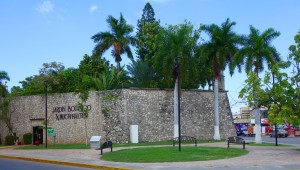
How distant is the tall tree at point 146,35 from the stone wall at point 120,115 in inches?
580

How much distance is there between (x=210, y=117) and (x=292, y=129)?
1095 inches

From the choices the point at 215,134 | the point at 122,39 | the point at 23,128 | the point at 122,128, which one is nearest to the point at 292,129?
the point at 215,134

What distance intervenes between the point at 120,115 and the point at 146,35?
22.7 m

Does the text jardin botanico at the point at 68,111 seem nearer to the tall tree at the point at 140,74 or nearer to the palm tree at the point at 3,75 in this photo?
the palm tree at the point at 3,75

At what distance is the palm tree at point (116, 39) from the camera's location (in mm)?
50250

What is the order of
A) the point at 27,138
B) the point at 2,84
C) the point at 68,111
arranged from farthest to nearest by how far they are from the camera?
the point at 2,84, the point at 27,138, the point at 68,111

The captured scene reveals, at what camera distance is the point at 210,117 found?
45500 mm

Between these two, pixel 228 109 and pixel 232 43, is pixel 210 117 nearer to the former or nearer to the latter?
pixel 228 109

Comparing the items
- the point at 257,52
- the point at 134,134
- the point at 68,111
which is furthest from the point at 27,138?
the point at 257,52

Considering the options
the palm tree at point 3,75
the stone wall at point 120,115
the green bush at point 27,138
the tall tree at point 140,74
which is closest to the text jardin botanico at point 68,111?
the stone wall at point 120,115

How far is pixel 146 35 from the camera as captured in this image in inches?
2376

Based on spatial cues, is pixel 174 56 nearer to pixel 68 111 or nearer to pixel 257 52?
pixel 257 52

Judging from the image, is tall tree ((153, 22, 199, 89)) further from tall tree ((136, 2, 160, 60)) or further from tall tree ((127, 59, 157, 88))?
tall tree ((136, 2, 160, 60))

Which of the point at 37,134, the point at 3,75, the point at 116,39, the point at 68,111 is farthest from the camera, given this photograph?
the point at 116,39
